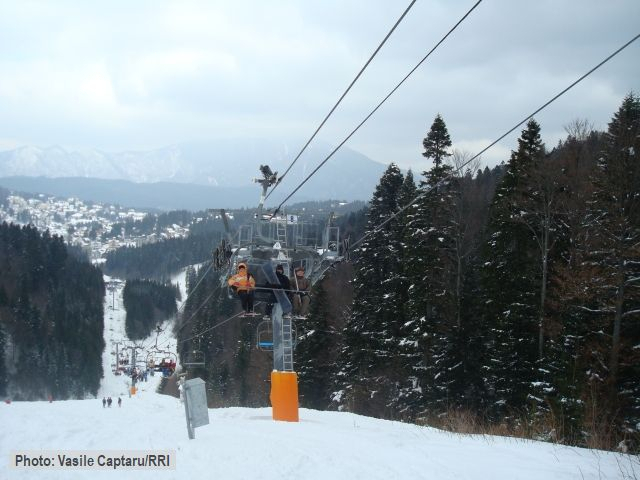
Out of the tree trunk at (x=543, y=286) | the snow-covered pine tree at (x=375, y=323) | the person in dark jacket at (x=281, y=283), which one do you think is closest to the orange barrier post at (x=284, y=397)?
the person in dark jacket at (x=281, y=283)

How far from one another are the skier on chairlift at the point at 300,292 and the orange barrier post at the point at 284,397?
7.26 feet

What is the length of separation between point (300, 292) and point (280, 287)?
0.68 m

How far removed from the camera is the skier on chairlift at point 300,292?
18491 mm

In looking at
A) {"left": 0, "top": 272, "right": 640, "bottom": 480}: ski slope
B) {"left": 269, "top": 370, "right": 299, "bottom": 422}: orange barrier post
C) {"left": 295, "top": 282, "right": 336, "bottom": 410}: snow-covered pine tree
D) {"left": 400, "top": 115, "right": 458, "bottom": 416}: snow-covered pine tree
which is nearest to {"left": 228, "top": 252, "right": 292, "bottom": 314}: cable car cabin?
{"left": 269, "top": 370, "right": 299, "bottom": 422}: orange barrier post

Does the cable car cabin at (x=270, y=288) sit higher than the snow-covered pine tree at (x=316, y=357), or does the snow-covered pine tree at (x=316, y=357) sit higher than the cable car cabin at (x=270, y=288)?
the cable car cabin at (x=270, y=288)

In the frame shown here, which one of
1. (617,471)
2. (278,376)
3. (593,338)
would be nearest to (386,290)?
(593,338)

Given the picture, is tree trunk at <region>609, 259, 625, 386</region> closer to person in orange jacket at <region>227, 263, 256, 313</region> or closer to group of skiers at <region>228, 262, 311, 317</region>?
group of skiers at <region>228, 262, 311, 317</region>

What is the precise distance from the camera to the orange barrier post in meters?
16.4

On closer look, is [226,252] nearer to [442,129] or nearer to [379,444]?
[379,444]

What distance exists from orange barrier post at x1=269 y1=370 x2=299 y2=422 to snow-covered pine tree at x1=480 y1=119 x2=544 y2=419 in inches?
544

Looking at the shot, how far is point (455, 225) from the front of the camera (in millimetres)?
35281

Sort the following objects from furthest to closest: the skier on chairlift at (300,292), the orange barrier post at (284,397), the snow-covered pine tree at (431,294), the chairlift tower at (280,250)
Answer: the snow-covered pine tree at (431,294) → the skier on chairlift at (300,292) → the chairlift tower at (280,250) → the orange barrier post at (284,397)

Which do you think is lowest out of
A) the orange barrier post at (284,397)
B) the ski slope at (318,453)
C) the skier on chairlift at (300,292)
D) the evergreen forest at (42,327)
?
the evergreen forest at (42,327)

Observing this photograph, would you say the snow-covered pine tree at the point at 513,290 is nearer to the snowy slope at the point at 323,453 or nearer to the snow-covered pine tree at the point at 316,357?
the snowy slope at the point at 323,453
